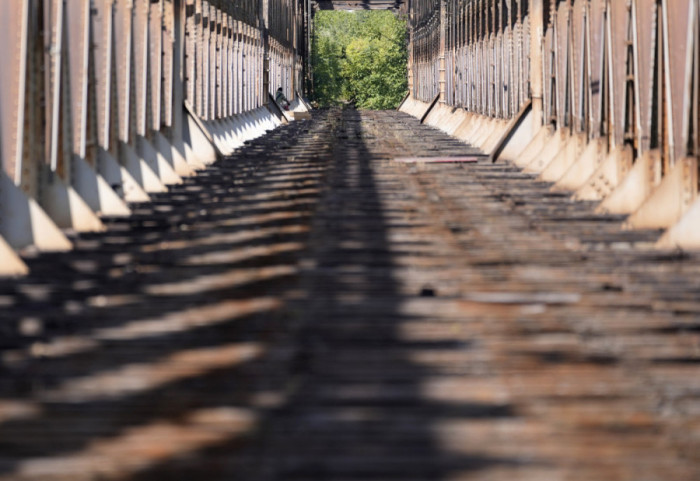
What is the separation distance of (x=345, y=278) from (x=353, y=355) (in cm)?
299

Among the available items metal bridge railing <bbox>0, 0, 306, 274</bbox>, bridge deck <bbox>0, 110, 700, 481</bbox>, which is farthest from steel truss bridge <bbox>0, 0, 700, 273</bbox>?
bridge deck <bbox>0, 110, 700, 481</bbox>

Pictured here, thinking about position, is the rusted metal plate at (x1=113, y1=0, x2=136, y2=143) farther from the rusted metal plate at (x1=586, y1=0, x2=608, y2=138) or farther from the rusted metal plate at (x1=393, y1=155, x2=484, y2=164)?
the rusted metal plate at (x1=393, y1=155, x2=484, y2=164)

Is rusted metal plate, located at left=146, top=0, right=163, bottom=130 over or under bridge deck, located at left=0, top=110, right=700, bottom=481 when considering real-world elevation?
over

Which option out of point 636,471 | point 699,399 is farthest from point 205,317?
point 636,471

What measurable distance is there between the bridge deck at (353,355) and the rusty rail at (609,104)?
0.84 metres

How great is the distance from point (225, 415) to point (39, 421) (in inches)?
32.0

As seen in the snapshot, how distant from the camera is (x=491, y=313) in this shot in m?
8.77

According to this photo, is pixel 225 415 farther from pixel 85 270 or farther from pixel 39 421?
pixel 85 270

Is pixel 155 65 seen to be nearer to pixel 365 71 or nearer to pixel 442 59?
pixel 442 59

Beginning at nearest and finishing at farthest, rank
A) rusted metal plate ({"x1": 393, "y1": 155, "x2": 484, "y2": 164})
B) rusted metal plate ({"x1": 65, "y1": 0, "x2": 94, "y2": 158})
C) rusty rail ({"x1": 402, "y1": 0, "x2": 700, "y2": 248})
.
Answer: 1. rusty rail ({"x1": 402, "y1": 0, "x2": 700, "y2": 248})
2. rusted metal plate ({"x1": 65, "y1": 0, "x2": 94, "y2": 158})
3. rusted metal plate ({"x1": 393, "y1": 155, "x2": 484, "y2": 164})

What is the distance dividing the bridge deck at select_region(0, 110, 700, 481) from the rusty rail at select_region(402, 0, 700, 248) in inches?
33.2

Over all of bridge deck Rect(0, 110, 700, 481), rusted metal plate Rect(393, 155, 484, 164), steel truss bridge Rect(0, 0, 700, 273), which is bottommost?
rusted metal plate Rect(393, 155, 484, 164)

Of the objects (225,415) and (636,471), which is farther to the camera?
(225,415)

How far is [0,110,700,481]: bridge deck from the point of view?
214 inches
